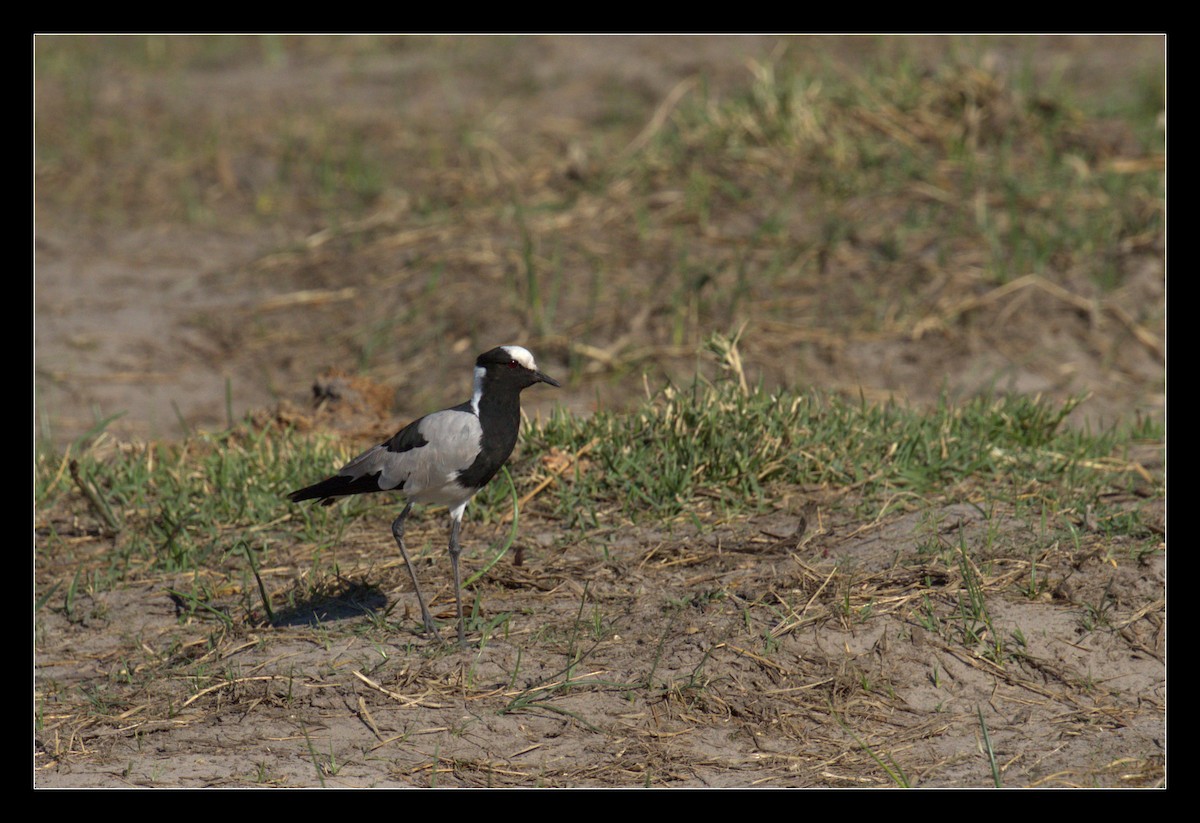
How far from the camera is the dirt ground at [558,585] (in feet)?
13.5

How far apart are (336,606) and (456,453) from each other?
31.2 inches

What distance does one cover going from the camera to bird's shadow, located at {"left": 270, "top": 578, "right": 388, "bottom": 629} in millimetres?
4910

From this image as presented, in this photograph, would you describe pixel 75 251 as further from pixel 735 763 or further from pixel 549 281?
pixel 735 763

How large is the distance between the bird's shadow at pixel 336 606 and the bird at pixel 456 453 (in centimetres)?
24

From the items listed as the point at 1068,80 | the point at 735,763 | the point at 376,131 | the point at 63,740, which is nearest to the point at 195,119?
the point at 376,131

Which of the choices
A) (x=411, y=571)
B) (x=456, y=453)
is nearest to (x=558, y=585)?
(x=411, y=571)

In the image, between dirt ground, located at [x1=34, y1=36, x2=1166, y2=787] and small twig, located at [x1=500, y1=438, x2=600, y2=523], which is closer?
dirt ground, located at [x1=34, y1=36, x2=1166, y2=787]

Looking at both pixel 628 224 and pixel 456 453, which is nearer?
pixel 456 453

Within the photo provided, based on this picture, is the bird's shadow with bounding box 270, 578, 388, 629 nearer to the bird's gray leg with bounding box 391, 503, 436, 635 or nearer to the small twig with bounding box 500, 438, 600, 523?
the bird's gray leg with bounding box 391, 503, 436, 635

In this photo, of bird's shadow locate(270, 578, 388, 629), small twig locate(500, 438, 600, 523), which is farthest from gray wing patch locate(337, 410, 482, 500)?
small twig locate(500, 438, 600, 523)

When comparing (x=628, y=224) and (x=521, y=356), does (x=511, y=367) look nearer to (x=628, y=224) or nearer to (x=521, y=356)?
(x=521, y=356)

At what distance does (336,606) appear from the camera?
5.00m

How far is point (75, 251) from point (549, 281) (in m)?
3.28

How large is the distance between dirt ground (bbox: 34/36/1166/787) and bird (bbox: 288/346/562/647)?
0.44 m
